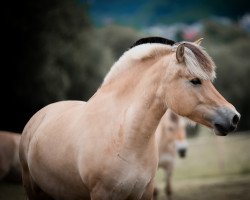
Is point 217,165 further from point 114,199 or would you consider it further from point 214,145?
point 114,199

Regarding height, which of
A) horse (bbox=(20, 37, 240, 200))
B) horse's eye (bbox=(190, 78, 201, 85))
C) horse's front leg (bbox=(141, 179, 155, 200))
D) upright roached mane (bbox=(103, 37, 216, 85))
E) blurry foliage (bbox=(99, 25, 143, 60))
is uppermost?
upright roached mane (bbox=(103, 37, 216, 85))

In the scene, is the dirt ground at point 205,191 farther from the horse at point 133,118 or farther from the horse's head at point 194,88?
the horse's head at point 194,88

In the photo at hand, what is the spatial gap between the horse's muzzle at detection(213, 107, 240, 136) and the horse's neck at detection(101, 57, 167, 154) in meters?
0.50

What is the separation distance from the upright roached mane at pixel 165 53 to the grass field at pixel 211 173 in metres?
4.02

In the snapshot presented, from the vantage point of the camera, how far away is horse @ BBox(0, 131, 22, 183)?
6.98m

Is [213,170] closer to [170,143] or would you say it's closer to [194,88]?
[170,143]

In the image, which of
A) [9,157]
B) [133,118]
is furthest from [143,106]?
[9,157]

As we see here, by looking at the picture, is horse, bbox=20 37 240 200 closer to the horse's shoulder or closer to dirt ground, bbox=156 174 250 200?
the horse's shoulder

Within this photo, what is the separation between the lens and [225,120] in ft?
12.0

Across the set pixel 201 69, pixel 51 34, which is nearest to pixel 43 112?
pixel 201 69

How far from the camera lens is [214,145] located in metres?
14.9

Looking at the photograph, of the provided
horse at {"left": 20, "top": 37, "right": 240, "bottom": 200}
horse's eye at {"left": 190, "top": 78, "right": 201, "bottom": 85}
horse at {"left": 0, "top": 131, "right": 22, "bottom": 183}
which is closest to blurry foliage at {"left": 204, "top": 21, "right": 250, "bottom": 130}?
horse at {"left": 0, "top": 131, "right": 22, "bottom": 183}

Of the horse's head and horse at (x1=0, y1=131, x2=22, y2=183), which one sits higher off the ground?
the horse's head

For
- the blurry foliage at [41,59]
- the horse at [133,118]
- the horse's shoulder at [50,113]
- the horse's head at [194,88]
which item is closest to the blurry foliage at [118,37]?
the blurry foliage at [41,59]
